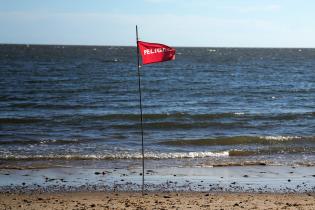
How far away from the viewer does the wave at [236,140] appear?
19875mm

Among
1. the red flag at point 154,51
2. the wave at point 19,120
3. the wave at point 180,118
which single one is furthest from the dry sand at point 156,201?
the wave at point 19,120

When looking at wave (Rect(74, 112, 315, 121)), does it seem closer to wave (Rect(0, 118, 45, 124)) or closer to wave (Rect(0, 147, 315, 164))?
wave (Rect(0, 118, 45, 124))

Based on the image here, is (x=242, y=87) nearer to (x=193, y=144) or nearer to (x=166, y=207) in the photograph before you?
(x=193, y=144)

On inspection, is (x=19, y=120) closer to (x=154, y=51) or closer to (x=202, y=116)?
(x=202, y=116)

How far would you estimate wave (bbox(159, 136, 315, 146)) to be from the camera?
19.9 metres

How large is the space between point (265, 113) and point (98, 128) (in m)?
10.3

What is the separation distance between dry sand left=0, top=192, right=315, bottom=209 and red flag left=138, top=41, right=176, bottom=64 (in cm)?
296

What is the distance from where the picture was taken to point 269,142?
66.2ft

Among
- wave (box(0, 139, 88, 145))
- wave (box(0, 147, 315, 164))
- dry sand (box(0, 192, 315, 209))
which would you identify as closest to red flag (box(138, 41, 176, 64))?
dry sand (box(0, 192, 315, 209))

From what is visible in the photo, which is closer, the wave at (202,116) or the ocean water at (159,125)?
the ocean water at (159,125)

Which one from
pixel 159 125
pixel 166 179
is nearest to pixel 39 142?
pixel 159 125

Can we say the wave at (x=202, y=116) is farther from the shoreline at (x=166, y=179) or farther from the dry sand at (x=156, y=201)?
the dry sand at (x=156, y=201)

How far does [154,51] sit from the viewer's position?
11656 millimetres

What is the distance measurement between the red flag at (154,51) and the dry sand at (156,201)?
2.96 meters
